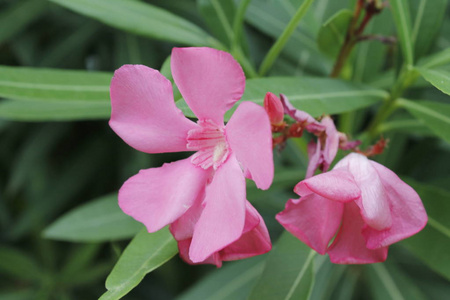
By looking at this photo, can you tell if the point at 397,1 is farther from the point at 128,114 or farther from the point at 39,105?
the point at 39,105

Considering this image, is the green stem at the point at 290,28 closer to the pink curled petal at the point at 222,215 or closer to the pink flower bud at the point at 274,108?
the pink flower bud at the point at 274,108

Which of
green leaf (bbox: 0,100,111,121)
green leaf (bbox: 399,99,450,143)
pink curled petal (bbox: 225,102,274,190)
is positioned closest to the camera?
pink curled petal (bbox: 225,102,274,190)

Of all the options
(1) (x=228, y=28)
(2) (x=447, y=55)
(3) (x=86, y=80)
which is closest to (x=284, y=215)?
(2) (x=447, y=55)

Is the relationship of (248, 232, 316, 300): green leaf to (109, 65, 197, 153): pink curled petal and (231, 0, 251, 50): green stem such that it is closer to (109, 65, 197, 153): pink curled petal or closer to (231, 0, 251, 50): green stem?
(109, 65, 197, 153): pink curled petal

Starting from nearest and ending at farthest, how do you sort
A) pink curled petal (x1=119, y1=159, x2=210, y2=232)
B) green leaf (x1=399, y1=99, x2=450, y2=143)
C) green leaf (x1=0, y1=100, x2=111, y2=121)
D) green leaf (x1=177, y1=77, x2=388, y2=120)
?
pink curled petal (x1=119, y1=159, x2=210, y2=232)
green leaf (x1=177, y1=77, x2=388, y2=120)
green leaf (x1=399, y1=99, x2=450, y2=143)
green leaf (x1=0, y1=100, x2=111, y2=121)

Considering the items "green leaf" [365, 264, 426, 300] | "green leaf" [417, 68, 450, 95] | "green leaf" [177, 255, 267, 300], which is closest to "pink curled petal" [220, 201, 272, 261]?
"green leaf" [417, 68, 450, 95]

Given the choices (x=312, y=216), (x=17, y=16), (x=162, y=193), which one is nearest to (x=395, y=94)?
(x=312, y=216)
